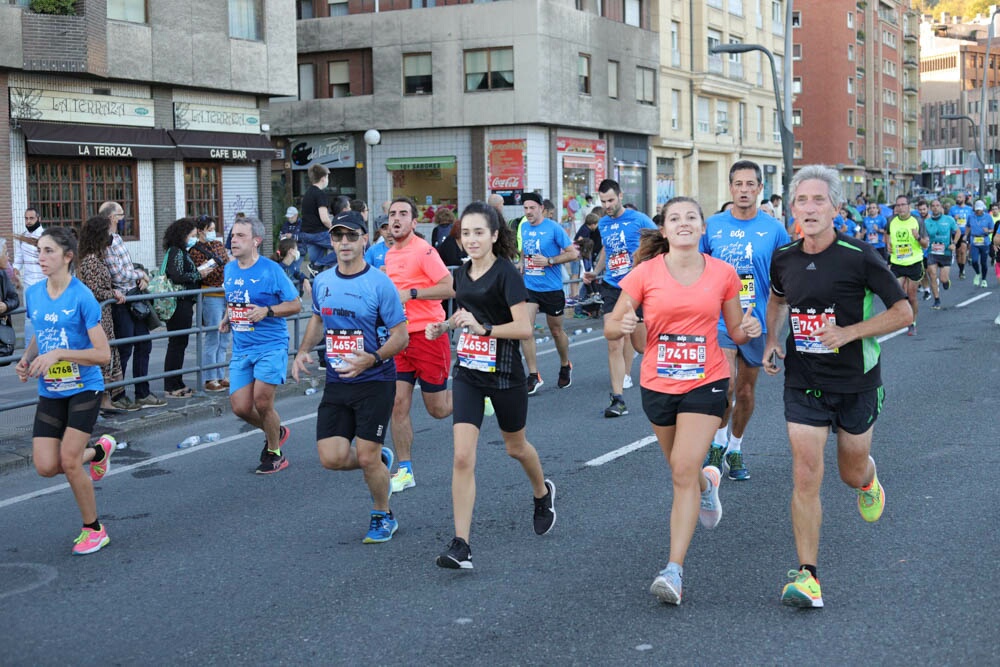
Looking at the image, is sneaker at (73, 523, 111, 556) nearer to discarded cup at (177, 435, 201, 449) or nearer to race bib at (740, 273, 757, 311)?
discarded cup at (177, 435, 201, 449)

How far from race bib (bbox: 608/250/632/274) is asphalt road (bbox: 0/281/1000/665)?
2274 millimetres

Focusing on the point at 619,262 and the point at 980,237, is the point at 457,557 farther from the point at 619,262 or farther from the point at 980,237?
the point at 980,237

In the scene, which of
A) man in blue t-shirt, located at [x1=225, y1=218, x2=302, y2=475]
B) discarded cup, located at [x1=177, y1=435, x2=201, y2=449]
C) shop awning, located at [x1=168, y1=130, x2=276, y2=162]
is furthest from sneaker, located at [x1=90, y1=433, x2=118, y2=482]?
shop awning, located at [x1=168, y1=130, x2=276, y2=162]

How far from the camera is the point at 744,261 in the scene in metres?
7.81

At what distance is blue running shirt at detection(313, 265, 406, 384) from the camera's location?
6703mm

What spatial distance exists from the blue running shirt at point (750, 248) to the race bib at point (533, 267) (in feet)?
15.6

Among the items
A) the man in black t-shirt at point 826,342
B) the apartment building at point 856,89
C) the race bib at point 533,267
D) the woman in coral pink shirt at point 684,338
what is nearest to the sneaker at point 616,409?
the race bib at point 533,267

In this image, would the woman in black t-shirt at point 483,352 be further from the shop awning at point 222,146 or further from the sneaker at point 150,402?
the shop awning at point 222,146

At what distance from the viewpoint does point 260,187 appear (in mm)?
29875

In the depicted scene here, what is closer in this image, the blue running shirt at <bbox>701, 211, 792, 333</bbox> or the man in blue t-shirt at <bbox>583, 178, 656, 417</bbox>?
the blue running shirt at <bbox>701, 211, 792, 333</bbox>

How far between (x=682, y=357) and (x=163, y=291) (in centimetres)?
788

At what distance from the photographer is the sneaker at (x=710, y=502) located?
6.17m

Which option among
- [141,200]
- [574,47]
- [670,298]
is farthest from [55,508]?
[574,47]

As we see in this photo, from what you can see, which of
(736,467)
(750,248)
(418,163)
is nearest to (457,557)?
(736,467)
